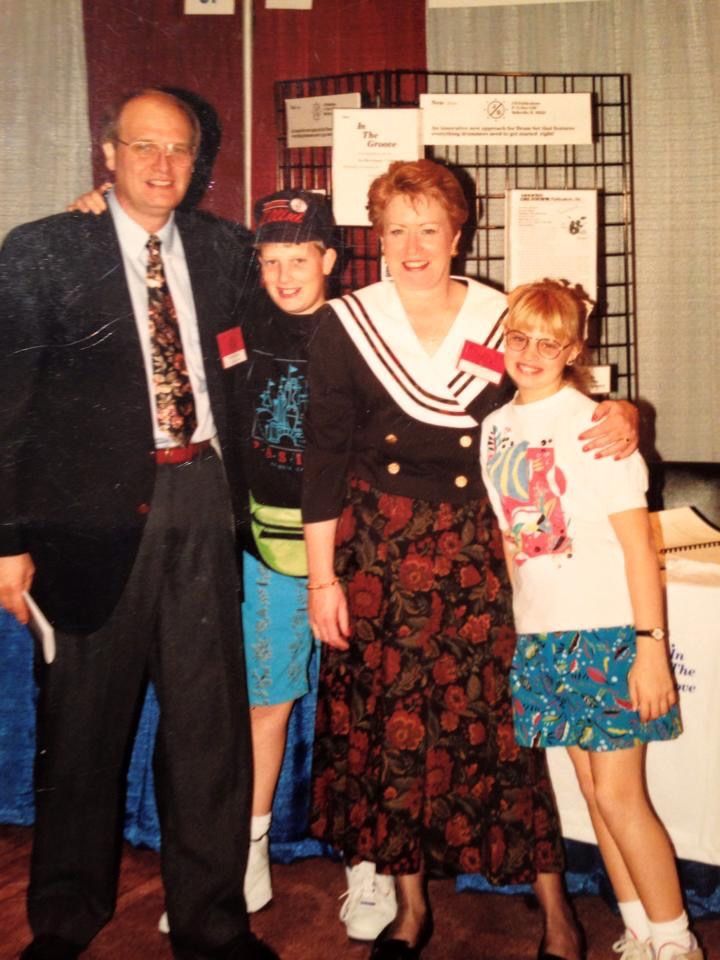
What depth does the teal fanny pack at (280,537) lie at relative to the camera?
5.42ft

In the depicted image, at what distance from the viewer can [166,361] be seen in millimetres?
1535

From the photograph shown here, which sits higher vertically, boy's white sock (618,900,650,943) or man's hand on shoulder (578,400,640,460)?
man's hand on shoulder (578,400,640,460)

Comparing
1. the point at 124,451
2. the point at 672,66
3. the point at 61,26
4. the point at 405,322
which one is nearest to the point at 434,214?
the point at 405,322

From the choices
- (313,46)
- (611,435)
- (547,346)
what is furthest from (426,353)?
(313,46)

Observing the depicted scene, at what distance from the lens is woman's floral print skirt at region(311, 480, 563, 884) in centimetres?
151

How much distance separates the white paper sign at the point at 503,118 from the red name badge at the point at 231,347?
0.57 metres

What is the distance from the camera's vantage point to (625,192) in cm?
206

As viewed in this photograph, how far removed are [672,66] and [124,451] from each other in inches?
61.7

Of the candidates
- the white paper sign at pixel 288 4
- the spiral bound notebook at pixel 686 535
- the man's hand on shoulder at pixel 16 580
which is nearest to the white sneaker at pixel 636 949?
the spiral bound notebook at pixel 686 535

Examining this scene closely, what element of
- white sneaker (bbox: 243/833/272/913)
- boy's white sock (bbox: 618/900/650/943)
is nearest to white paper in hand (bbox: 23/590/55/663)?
white sneaker (bbox: 243/833/272/913)

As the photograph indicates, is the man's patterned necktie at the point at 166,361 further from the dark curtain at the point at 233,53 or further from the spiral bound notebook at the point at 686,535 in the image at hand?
the spiral bound notebook at the point at 686,535

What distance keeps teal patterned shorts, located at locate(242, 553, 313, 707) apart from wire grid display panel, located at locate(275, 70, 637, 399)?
2.06ft

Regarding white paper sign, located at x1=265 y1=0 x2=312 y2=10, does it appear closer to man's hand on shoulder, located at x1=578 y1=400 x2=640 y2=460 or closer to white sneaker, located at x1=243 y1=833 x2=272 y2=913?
man's hand on shoulder, located at x1=578 y1=400 x2=640 y2=460

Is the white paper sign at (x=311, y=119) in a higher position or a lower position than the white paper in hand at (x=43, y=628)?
higher
